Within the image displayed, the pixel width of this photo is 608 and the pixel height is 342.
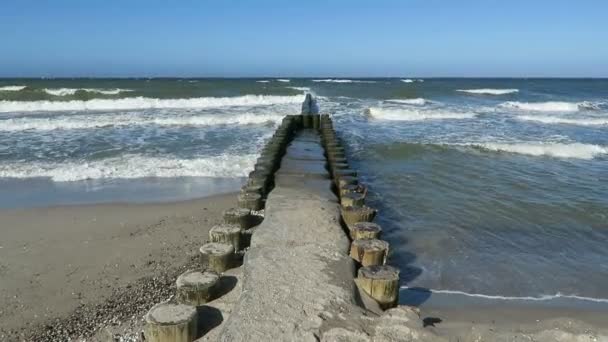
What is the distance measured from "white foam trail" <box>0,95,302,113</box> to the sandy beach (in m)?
20.0

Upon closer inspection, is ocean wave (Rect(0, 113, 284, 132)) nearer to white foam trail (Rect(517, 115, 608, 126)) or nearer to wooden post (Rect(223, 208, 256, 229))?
white foam trail (Rect(517, 115, 608, 126))

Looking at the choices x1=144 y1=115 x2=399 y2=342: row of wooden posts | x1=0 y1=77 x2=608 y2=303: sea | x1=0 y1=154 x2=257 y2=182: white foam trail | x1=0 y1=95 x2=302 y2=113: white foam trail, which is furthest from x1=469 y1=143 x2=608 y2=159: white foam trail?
x1=0 y1=95 x2=302 y2=113: white foam trail

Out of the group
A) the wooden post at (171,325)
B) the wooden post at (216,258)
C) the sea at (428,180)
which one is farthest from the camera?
the sea at (428,180)

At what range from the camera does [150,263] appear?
5.11 meters

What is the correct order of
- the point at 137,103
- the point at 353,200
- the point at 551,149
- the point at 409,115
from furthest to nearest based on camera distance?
the point at 137,103
the point at 409,115
the point at 551,149
the point at 353,200

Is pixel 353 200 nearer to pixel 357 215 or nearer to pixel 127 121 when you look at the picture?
pixel 357 215

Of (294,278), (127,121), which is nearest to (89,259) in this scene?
(294,278)

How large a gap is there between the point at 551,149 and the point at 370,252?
36.3 feet

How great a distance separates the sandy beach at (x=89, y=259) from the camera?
4047mm

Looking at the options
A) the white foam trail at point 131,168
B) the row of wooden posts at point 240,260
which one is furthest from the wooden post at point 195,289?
the white foam trail at point 131,168

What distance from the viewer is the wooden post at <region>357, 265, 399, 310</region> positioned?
3705 mm

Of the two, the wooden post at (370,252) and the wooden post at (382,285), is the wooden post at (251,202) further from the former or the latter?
the wooden post at (382,285)

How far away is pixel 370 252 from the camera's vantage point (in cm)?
416

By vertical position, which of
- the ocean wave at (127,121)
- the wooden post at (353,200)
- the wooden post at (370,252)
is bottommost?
the ocean wave at (127,121)
